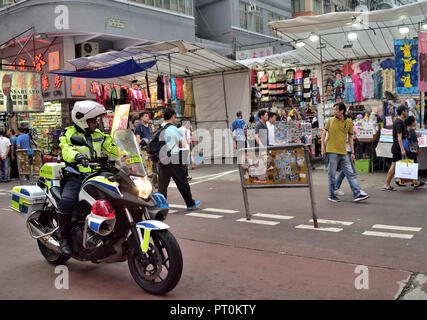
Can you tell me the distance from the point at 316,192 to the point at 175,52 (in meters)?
6.81

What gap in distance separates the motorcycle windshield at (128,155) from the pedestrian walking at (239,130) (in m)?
11.7

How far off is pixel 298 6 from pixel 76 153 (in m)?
36.2

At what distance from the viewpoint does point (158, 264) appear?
4191 millimetres

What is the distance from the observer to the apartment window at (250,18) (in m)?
31.4

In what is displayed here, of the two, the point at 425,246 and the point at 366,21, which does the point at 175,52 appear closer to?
the point at 366,21

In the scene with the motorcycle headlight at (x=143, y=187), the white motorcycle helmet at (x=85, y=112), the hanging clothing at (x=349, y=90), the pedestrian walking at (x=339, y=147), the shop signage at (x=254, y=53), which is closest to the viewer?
the motorcycle headlight at (x=143, y=187)

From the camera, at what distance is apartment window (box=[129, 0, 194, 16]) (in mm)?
24117

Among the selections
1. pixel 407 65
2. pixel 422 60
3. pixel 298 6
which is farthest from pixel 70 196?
pixel 298 6

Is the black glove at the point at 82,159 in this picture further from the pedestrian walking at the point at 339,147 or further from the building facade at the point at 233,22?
the building facade at the point at 233,22

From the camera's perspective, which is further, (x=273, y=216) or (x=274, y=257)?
(x=273, y=216)

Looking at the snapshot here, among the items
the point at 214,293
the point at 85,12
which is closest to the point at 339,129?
the point at 214,293

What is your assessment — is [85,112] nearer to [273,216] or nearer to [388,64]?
[273,216]

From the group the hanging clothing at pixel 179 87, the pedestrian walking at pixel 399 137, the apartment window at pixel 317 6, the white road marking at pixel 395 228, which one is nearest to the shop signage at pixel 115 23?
the hanging clothing at pixel 179 87

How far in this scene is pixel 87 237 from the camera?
456 centimetres
